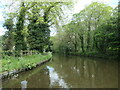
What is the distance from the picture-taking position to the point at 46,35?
51.1ft

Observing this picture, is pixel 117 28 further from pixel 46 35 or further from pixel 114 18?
pixel 46 35

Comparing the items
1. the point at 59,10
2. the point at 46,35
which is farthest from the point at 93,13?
the point at 46,35

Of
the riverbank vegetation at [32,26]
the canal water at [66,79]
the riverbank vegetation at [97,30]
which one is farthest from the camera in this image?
the riverbank vegetation at [97,30]

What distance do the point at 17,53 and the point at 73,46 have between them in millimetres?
18996

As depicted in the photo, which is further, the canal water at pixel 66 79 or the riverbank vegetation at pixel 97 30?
the riverbank vegetation at pixel 97 30

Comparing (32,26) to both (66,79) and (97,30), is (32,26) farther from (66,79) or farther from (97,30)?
(66,79)

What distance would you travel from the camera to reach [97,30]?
16.4 metres

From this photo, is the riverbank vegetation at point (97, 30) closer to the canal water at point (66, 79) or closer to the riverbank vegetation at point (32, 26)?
the riverbank vegetation at point (32, 26)

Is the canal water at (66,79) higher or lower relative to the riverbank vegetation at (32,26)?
lower

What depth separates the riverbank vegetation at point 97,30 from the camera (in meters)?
13.1

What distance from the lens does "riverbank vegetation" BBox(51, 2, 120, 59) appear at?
13.1 m

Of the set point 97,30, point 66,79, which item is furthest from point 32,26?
point 66,79

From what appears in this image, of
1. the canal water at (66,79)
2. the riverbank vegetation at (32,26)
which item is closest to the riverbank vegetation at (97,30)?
the riverbank vegetation at (32,26)

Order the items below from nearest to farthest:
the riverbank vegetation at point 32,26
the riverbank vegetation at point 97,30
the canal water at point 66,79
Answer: the canal water at point 66,79
the riverbank vegetation at point 32,26
the riverbank vegetation at point 97,30
